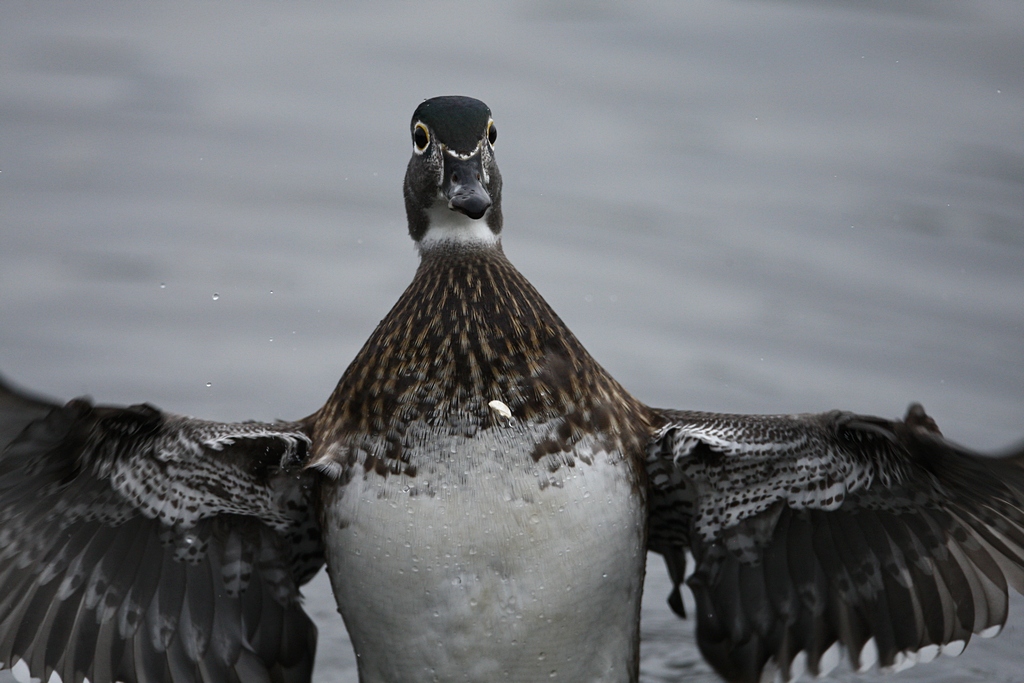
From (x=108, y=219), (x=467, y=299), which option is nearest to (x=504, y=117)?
(x=108, y=219)

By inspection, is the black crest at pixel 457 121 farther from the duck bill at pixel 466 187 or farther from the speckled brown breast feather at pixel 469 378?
the speckled brown breast feather at pixel 469 378

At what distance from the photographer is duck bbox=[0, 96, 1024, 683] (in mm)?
4523

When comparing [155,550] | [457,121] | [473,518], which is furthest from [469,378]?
[155,550]

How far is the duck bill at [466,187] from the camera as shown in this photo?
185 inches

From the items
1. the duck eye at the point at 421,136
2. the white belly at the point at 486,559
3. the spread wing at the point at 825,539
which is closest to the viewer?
the white belly at the point at 486,559

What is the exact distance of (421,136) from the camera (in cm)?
508

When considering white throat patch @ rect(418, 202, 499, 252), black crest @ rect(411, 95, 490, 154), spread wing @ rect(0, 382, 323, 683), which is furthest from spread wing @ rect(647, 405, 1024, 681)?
spread wing @ rect(0, 382, 323, 683)

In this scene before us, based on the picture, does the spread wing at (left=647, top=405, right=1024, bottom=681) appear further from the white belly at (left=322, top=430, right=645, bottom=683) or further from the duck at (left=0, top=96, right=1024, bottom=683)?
the white belly at (left=322, top=430, right=645, bottom=683)

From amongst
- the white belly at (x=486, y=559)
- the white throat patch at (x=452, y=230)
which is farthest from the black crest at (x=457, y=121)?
the white belly at (x=486, y=559)

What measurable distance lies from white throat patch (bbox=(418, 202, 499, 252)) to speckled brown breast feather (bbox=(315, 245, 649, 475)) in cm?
19

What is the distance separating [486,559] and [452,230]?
1.19 meters

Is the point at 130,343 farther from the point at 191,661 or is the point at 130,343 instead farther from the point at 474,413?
the point at 474,413

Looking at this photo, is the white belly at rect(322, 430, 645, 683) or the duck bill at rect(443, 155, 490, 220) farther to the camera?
the duck bill at rect(443, 155, 490, 220)

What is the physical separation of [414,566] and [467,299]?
88 centimetres
